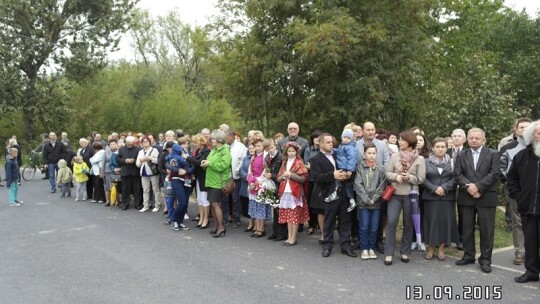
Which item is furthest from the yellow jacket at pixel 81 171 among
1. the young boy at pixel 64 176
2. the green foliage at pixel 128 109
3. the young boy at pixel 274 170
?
the green foliage at pixel 128 109

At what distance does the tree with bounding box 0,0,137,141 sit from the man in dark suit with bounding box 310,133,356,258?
24664 millimetres

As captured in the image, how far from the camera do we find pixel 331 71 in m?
14.3

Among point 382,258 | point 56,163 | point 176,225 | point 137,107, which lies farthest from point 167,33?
point 382,258

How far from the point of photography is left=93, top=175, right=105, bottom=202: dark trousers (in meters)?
12.9

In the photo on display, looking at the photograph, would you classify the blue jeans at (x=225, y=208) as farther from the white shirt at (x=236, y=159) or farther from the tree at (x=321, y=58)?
the tree at (x=321, y=58)

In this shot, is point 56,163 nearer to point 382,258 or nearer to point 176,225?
point 176,225

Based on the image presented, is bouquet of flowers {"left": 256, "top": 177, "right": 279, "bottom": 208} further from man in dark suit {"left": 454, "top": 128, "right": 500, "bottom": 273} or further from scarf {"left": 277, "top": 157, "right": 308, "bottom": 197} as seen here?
man in dark suit {"left": 454, "top": 128, "right": 500, "bottom": 273}

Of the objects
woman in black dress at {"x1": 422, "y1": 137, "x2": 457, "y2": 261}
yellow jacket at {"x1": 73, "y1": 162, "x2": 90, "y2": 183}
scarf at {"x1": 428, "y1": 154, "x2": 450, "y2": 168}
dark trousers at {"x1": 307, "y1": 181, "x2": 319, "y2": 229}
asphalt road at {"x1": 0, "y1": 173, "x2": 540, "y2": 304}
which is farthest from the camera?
yellow jacket at {"x1": 73, "y1": 162, "x2": 90, "y2": 183}

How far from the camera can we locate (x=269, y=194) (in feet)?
27.0

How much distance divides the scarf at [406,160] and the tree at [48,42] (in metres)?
25.6

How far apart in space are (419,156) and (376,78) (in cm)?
733

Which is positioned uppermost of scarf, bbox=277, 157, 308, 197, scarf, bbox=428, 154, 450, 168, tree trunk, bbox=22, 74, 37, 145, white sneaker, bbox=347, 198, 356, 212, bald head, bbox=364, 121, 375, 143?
tree trunk, bbox=22, 74, 37, 145

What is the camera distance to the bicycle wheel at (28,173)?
63.7 feet

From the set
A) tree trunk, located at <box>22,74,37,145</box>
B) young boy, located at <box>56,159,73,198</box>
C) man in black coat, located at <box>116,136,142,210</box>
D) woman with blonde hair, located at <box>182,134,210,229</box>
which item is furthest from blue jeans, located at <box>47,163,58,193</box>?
tree trunk, located at <box>22,74,37,145</box>
